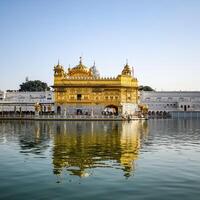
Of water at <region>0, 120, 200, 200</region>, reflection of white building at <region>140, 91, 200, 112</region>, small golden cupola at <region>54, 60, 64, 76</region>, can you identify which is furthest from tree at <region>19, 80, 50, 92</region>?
water at <region>0, 120, 200, 200</region>

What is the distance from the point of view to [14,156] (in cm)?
1756

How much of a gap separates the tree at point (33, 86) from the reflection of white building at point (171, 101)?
37390 mm

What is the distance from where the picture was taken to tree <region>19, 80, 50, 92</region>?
131 meters

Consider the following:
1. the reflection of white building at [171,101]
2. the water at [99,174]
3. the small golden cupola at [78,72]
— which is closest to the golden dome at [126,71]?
the small golden cupola at [78,72]

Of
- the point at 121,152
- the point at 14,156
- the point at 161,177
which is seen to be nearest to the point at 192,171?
the point at 161,177

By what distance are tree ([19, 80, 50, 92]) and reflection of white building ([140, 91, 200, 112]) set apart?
3739 centimetres

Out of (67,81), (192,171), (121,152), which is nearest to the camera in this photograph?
(192,171)

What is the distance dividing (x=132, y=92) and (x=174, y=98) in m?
44.9

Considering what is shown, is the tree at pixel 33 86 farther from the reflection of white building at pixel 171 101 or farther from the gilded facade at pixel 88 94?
the gilded facade at pixel 88 94

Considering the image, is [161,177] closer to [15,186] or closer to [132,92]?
[15,186]

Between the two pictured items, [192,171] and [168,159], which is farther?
[168,159]

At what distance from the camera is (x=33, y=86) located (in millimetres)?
131375

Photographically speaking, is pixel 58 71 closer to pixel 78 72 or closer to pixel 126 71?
pixel 78 72

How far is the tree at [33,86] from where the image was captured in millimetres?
130988
